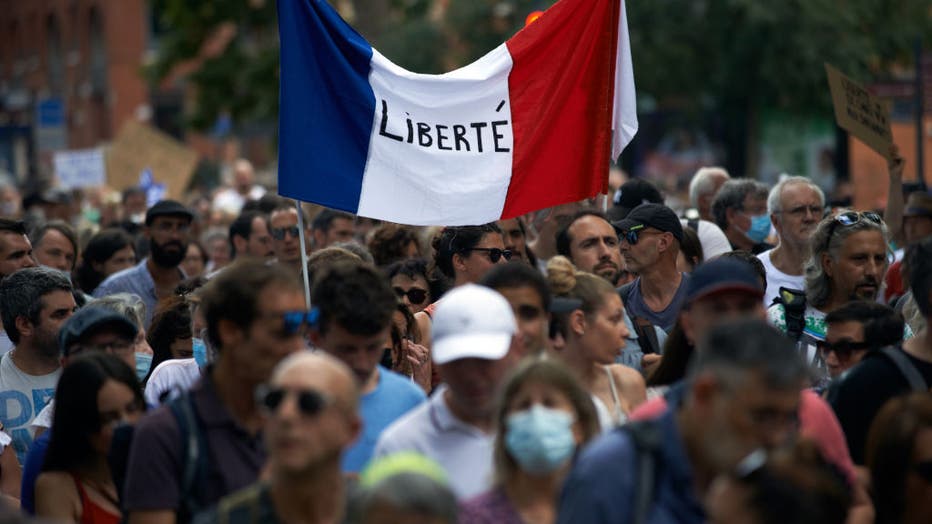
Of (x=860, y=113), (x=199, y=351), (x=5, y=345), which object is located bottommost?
(x=5, y=345)

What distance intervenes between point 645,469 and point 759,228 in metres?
7.14

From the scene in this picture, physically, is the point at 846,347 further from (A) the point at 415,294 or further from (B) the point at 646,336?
(A) the point at 415,294

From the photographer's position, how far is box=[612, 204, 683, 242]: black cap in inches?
316

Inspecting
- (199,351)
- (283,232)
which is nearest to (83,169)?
(283,232)

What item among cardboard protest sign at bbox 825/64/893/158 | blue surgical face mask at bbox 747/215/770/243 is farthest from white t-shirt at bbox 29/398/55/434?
cardboard protest sign at bbox 825/64/893/158

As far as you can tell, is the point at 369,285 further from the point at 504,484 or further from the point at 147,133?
the point at 147,133

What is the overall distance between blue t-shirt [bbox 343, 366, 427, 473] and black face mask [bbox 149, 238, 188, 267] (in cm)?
522

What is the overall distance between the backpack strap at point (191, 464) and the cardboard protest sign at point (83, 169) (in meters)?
16.3

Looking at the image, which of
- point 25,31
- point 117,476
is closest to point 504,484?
point 117,476

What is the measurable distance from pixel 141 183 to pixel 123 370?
13625 millimetres

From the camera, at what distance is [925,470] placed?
442 centimetres

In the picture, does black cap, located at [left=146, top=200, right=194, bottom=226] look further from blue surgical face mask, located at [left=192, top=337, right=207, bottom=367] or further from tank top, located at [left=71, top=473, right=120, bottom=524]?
tank top, located at [left=71, top=473, right=120, bottom=524]

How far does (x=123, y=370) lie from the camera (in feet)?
17.4

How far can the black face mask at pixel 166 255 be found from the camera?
1014 centimetres
